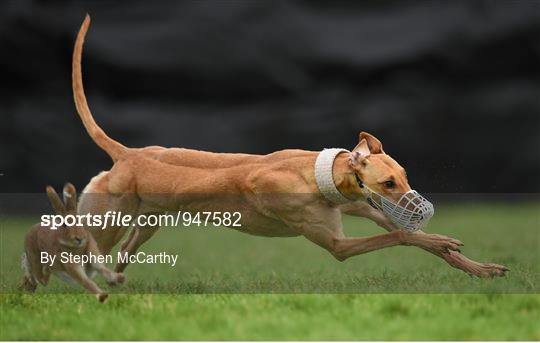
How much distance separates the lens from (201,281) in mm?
5457

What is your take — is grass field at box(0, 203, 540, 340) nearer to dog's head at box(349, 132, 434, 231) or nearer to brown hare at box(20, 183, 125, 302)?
brown hare at box(20, 183, 125, 302)

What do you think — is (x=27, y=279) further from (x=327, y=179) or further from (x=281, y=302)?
(x=327, y=179)

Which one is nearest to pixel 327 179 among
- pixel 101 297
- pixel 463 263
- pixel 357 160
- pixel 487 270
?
pixel 357 160

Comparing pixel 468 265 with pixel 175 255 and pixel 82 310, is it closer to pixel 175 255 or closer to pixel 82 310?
pixel 175 255

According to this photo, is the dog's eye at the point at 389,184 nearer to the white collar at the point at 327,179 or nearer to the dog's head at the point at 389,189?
the dog's head at the point at 389,189

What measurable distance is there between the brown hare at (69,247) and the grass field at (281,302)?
104 millimetres

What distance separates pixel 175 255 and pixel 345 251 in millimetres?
1163

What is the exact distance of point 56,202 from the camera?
488cm

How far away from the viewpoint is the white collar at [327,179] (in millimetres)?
4898

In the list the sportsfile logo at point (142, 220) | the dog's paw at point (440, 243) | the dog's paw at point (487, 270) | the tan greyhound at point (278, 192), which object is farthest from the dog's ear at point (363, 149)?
the dog's paw at point (487, 270)

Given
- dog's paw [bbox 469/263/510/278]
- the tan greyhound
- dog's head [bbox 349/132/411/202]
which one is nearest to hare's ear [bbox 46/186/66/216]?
the tan greyhound

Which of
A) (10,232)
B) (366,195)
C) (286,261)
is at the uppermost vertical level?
(366,195)

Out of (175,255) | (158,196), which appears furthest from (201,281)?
(158,196)

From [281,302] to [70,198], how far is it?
4.43ft
